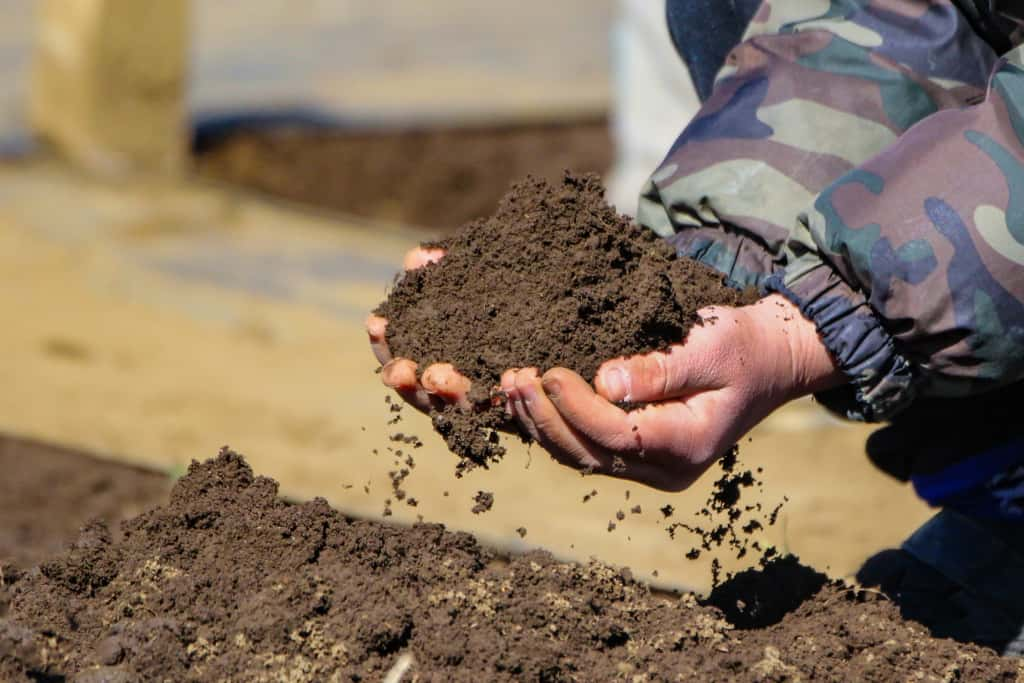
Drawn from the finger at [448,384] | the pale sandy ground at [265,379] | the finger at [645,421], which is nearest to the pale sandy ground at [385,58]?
the pale sandy ground at [265,379]

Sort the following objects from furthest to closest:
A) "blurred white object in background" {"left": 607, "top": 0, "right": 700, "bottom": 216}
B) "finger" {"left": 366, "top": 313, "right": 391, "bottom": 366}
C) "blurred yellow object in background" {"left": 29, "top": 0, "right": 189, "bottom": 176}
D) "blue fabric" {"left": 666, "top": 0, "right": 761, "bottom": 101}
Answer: "blurred yellow object in background" {"left": 29, "top": 0, "right": 189, "bottom": 176} → "blurred white object in background" {"left": 607, "top": 0, "right": 700, "bottom": 216} → "blue fabric" {"left": 666, "top": 0, "right": 761, "bottom": 101} → "finger" {"left": 366, "top": 313, "right": 391, "bottom": 366}

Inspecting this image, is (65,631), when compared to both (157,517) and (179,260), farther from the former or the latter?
(179,260)

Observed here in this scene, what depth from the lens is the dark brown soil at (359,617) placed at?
1.78 m

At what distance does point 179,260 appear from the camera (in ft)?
17.1

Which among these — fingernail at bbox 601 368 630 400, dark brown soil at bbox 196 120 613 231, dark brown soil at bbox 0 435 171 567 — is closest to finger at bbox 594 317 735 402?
fingernail at bbox 601 368 630 400

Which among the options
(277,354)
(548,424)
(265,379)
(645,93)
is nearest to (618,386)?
(548,424)

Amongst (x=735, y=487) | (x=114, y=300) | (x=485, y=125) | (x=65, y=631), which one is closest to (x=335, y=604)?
(x=65, y=631)

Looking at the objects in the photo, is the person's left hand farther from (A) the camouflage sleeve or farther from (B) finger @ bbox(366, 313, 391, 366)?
(B) finger @ bbox(366, 313, 391, 366)

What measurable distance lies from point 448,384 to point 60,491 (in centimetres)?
184

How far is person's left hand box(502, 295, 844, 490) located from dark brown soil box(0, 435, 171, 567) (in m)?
1.63

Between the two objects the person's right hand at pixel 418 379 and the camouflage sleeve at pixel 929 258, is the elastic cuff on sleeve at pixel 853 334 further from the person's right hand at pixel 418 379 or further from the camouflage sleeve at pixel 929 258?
the person's right hand at pixel 418 379

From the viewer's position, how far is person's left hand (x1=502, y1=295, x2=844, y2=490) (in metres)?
1.79

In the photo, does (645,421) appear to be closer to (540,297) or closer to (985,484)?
(540,297)

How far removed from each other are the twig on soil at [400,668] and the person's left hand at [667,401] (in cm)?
34
